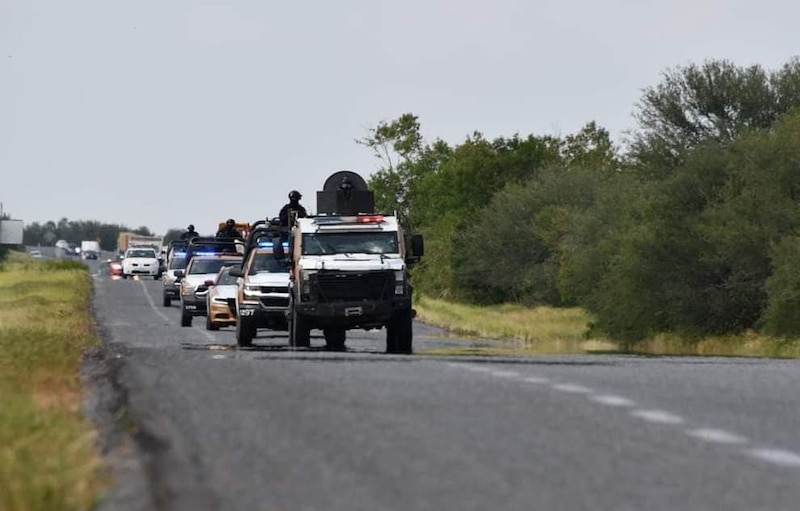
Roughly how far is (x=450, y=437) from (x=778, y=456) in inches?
74.4

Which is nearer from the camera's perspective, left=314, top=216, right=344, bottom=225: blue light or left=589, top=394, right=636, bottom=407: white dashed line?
left=589, top=394, right=636, bottom=407: white dashed line

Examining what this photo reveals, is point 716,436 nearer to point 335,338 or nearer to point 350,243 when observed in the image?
point 350,243

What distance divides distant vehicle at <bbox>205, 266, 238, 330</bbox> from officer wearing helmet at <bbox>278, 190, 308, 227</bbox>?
536cm

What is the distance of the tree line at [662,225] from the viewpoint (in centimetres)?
5366

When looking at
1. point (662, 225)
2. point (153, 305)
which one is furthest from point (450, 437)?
point (153, 305)

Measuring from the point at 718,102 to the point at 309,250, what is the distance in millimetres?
47203

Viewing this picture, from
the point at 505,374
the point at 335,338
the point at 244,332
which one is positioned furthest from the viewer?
the point at 244,332

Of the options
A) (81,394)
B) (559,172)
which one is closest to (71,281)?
(559,172)

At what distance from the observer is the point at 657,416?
12844 mm

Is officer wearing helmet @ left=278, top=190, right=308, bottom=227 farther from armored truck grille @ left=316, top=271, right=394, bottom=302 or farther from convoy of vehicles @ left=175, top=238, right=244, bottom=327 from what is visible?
convoy of vehicles @ left=175, top=238, right=244, bottom=327

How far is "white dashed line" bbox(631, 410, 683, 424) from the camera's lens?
12.5 m

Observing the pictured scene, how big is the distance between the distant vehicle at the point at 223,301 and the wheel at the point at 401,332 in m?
11.4

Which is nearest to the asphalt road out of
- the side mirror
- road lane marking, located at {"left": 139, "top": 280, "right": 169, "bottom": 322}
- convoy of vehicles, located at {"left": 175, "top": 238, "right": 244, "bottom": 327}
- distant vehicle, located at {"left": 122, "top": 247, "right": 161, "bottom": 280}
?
the side mirror

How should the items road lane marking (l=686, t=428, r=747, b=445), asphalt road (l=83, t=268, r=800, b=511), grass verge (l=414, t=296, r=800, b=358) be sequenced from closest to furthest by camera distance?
1. asphalt road (l=83, t=268, r=800, b=511)
2. road lane marking (l=686, t=428, r=747, b=445)
3. grass verge (l=414, t=296, r=800, b=358)
